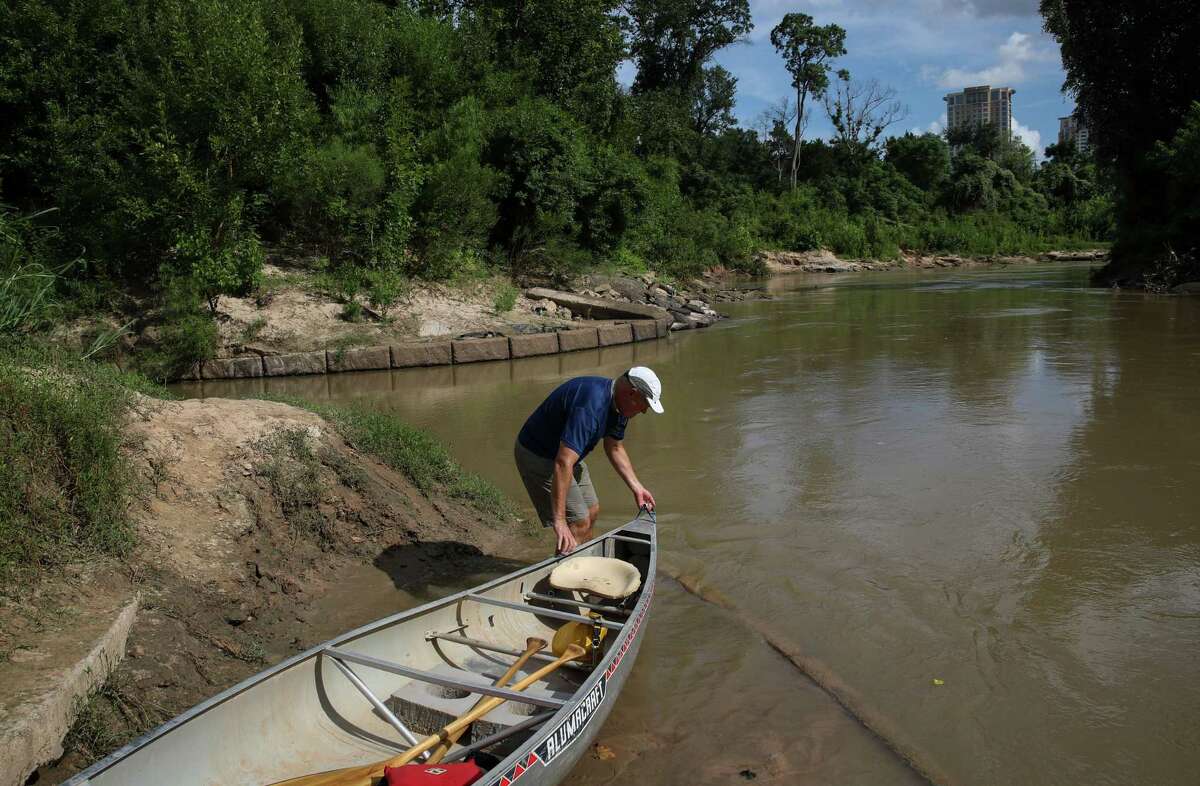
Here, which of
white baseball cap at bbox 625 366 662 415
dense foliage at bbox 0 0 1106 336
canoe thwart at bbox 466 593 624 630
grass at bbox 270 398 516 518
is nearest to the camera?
canoe thwart at bbox 466 593 624 630

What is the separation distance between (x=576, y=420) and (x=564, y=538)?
0.68 m

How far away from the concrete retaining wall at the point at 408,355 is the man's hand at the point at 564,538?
10319mm

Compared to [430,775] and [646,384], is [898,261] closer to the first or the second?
Result: [646,384]

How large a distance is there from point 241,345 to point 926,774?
527 inches

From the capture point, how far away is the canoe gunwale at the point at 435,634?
2744mm

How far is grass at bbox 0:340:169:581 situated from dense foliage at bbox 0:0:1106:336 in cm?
192

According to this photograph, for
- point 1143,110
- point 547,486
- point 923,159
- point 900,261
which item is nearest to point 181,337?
point 547,486

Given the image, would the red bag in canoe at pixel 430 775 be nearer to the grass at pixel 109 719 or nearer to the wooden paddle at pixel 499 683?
the wooden paddle at pixel 499 683

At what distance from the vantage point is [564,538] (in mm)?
4812

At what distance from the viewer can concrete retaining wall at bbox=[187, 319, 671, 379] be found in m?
13.9

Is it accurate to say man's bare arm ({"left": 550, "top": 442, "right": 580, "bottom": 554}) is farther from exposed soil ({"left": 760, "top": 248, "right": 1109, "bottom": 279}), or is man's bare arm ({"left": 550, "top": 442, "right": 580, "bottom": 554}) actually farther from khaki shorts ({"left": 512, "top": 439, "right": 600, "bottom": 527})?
exposed soil ({"left": 760, "top": 248, "right": 1109, "bottom": 279})

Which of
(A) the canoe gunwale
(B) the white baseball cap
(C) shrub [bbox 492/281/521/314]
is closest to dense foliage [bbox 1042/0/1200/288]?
(C) shrub [bbox 492/281/521/314]

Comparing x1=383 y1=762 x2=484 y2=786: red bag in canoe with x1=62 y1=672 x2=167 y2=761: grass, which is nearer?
x1=383 y1=762 x2=484 y2=786: red bag in canoe

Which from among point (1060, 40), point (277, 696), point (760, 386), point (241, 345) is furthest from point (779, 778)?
point (1060, 40)
